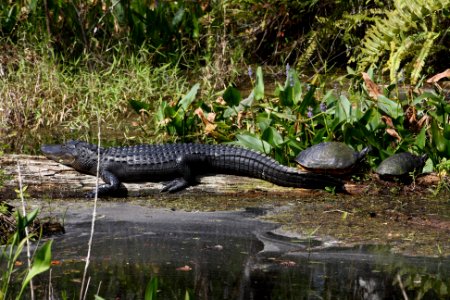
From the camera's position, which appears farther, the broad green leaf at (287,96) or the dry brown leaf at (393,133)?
the broad green leaf at (287,96)

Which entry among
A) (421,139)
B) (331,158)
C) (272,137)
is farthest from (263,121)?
(421,139)

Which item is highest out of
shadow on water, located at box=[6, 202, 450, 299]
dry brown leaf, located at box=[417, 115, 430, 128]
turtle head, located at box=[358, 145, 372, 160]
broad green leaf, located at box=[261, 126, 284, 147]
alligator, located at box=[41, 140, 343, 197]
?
dry brown leaf, located at box=[417, 115, 430, 128]

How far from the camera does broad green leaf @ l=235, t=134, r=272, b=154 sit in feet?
22.9

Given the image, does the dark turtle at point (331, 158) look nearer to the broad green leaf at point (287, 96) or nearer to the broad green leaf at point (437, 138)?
the broad green leaf at point (437, 138)

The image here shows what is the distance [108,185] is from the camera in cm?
660

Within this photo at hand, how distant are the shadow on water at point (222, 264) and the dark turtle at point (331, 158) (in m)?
0.88

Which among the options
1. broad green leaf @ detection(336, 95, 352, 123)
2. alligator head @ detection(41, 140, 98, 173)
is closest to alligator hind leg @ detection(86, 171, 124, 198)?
alligator head @ detection(41, 140, 98, 173)

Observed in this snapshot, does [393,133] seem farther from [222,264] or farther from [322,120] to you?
[222,264]

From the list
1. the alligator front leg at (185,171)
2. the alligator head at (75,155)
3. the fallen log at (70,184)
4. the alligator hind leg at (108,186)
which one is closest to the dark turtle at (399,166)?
the fallen log at (70,184)

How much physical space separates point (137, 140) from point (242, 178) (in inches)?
74.0

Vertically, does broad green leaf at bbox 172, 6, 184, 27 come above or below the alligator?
above

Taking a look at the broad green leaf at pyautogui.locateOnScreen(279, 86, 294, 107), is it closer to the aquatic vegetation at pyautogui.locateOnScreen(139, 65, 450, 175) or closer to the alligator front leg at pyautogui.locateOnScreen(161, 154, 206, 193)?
the aquatic vegetation at pyautogui.locateOnScreen(139, 65, 450, 175)

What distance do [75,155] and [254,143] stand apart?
1399 mm

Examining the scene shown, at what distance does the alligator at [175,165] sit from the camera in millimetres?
6566
